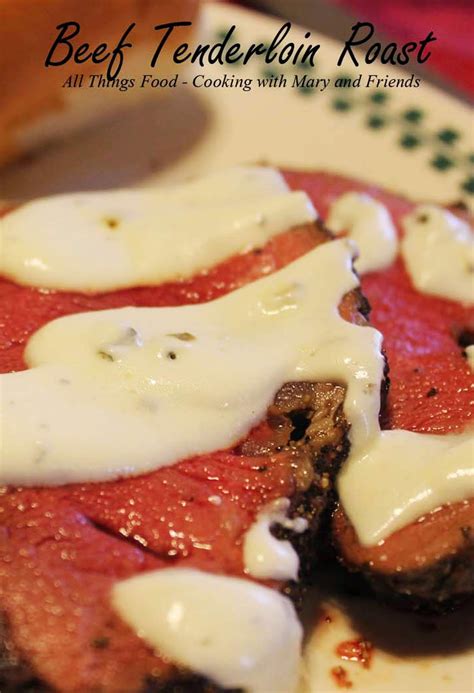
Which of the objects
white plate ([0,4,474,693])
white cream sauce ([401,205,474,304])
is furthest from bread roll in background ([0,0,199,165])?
white cream sauce ([401,205,474,304])

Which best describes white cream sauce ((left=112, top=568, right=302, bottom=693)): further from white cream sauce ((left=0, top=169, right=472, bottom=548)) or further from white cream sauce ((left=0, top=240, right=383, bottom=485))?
white cream sauce ((left=0, top=240, right=383, bottom=485))

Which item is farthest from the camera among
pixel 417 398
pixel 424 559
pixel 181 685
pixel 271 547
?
pixel 417 398

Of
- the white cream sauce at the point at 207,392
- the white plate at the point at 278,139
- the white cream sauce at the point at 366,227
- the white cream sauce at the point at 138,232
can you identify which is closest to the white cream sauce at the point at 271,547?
the white cream sauce at the point at 207,392

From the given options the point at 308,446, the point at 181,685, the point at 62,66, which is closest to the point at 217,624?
the point at 181,685

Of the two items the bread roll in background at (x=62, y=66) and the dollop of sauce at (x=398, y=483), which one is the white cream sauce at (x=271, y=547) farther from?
the bread roll in background at (x=62, y=66)

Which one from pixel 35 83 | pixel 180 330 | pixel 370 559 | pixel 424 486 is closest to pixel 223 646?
pixel 370 559

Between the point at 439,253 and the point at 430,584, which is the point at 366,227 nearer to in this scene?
the point at 439,253
